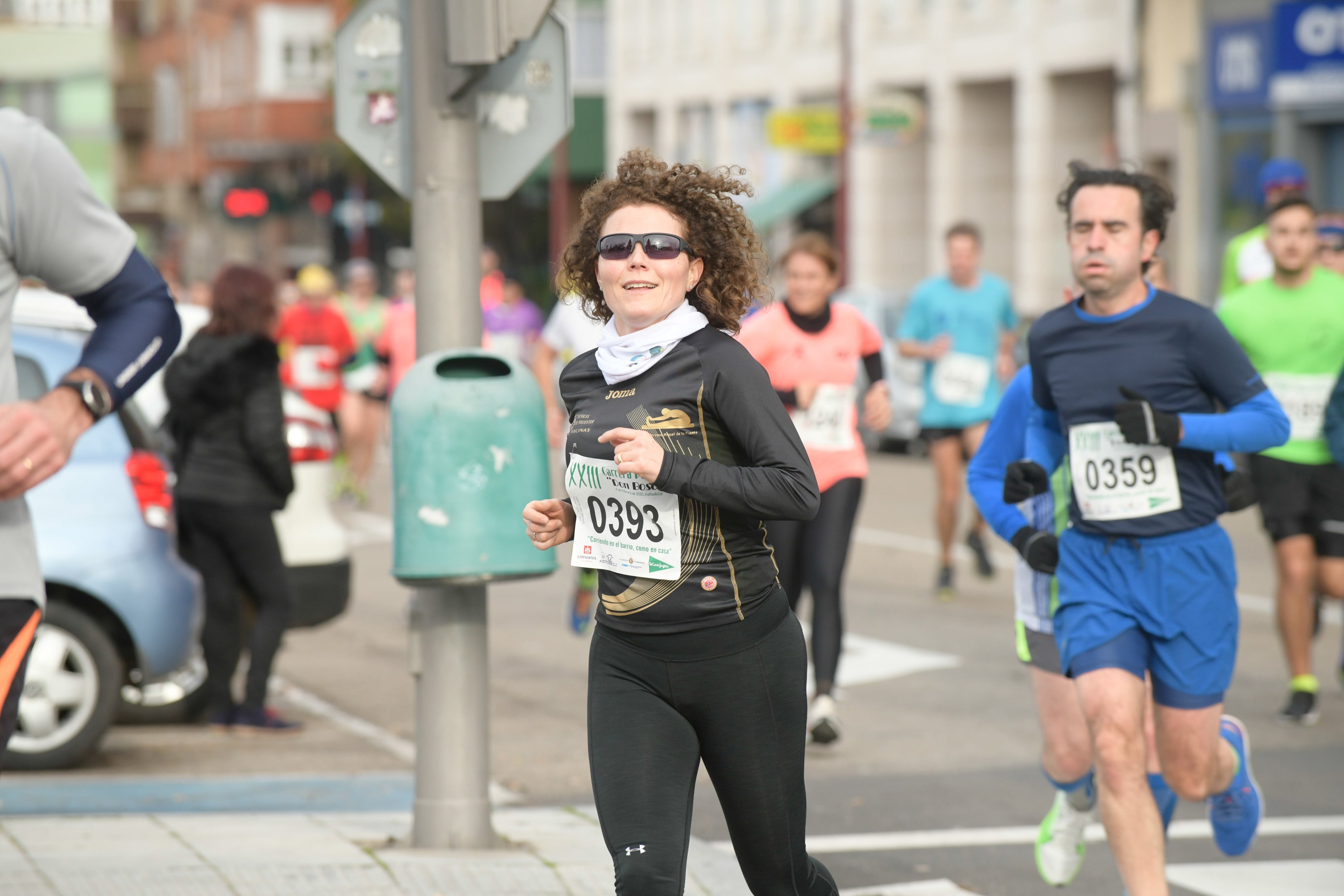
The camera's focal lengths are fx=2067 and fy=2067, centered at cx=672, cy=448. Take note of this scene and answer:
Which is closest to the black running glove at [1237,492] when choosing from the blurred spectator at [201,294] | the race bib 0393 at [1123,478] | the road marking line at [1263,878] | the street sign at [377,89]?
the race bib 0393 at [1123,478]

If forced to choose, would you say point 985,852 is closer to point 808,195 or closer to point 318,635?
point 318,635

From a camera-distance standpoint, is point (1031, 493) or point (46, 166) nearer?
point (46, 166)

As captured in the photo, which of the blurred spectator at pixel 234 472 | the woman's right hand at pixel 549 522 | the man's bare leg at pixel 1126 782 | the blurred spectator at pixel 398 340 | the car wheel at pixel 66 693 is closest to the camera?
the woman's right hand at pixel 549 522

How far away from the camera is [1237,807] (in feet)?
18.0

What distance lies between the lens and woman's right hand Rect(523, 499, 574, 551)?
4.28 meters

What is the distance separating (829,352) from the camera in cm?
859

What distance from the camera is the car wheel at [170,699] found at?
7.61 metres

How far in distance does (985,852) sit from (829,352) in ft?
9.10

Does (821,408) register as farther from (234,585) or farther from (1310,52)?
(1310,52)

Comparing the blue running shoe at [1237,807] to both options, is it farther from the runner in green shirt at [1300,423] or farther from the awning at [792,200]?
the awning at [792,200]

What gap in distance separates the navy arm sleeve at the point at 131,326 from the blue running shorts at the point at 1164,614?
2.45 meters

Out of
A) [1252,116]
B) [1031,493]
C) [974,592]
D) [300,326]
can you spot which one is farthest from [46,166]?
[1252,116]

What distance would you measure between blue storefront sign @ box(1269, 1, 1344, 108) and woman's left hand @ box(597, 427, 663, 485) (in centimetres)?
1784

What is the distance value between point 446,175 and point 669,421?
1862 mm
